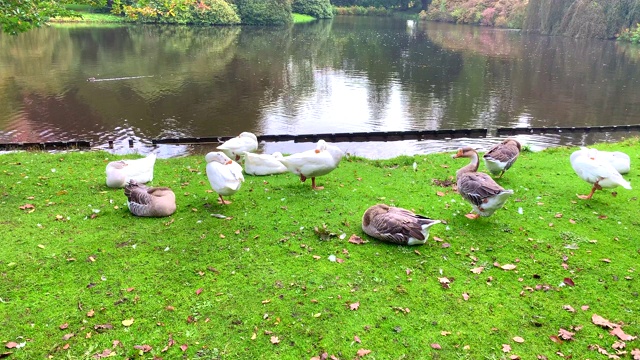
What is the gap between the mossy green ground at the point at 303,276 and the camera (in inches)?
209

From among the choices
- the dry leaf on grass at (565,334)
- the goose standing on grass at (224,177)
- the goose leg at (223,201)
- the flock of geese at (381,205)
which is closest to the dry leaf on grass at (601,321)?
the dry leaf on grass at (565,334)

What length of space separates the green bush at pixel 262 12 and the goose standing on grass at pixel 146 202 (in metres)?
63.7

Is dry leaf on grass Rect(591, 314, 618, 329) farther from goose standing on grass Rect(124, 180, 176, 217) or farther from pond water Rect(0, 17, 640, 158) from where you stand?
pond water Rect(0, 17, 640, 158)

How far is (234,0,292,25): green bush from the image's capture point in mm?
66250

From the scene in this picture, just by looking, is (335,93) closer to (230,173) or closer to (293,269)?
(230,173)

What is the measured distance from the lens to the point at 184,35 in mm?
52875

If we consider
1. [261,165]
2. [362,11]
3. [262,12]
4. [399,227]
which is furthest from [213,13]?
[399,227]

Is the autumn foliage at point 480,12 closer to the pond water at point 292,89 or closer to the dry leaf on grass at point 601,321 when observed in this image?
the pond water at point 292,89

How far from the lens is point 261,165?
10836mm

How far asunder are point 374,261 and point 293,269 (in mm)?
1305

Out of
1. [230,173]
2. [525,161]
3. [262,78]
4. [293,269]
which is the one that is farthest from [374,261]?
[262,78]

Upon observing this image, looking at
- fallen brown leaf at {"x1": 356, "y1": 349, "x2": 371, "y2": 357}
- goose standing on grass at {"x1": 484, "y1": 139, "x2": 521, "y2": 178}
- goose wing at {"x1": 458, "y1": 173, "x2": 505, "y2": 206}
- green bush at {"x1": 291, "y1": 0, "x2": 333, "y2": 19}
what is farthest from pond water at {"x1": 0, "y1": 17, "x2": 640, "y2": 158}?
green bush at {"x1": 291, "y1": 0, "x2": 333, "y2": 19}

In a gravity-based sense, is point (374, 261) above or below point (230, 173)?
below

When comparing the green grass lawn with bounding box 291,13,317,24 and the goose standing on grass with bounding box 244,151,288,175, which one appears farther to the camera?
the green grass lawn with bounding box 291,13,317,24
